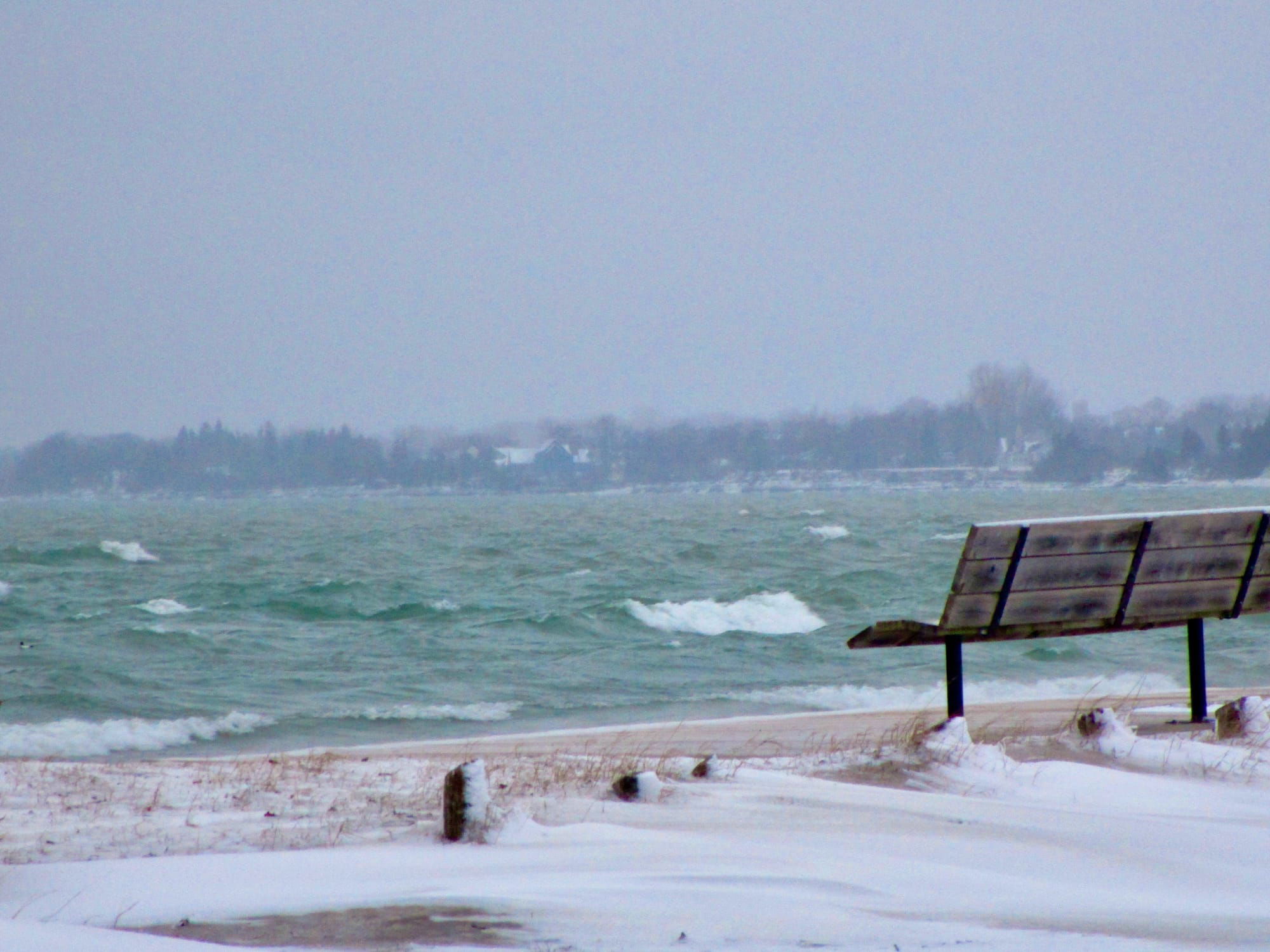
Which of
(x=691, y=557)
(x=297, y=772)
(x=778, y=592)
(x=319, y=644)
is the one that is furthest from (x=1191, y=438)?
(x=297, y=772)

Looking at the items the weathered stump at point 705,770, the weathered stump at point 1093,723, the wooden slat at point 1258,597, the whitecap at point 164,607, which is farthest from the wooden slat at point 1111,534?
the whitecap at point 164,607

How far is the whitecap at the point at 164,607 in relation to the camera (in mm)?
25198

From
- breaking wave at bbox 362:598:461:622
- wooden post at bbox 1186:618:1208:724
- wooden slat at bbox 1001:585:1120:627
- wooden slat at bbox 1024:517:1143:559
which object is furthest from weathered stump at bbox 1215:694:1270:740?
breaking wave at bbox 362:598:461:622

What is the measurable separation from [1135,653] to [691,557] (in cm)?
1925

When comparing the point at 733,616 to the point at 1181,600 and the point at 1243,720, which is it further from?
the point at 1243,720

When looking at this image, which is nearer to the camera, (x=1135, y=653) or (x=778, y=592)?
(x=1135, y=653)

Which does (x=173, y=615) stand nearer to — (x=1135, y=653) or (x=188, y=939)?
(x=1135, y=653)

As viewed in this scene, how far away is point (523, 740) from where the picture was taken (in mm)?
10531

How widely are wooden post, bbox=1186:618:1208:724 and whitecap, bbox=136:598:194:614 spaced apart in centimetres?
Result: 2103

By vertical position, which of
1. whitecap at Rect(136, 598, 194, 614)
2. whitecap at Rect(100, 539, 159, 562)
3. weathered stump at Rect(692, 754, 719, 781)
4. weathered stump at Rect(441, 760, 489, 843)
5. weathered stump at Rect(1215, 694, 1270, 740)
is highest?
weathered stump at Rect(441, 760, 489, 843)

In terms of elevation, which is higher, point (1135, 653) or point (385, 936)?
point (385, 936)

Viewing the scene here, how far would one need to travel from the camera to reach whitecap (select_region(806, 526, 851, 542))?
4641 cm

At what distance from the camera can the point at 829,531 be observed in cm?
4888

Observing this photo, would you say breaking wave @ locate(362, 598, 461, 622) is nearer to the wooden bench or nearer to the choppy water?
the choppy water
